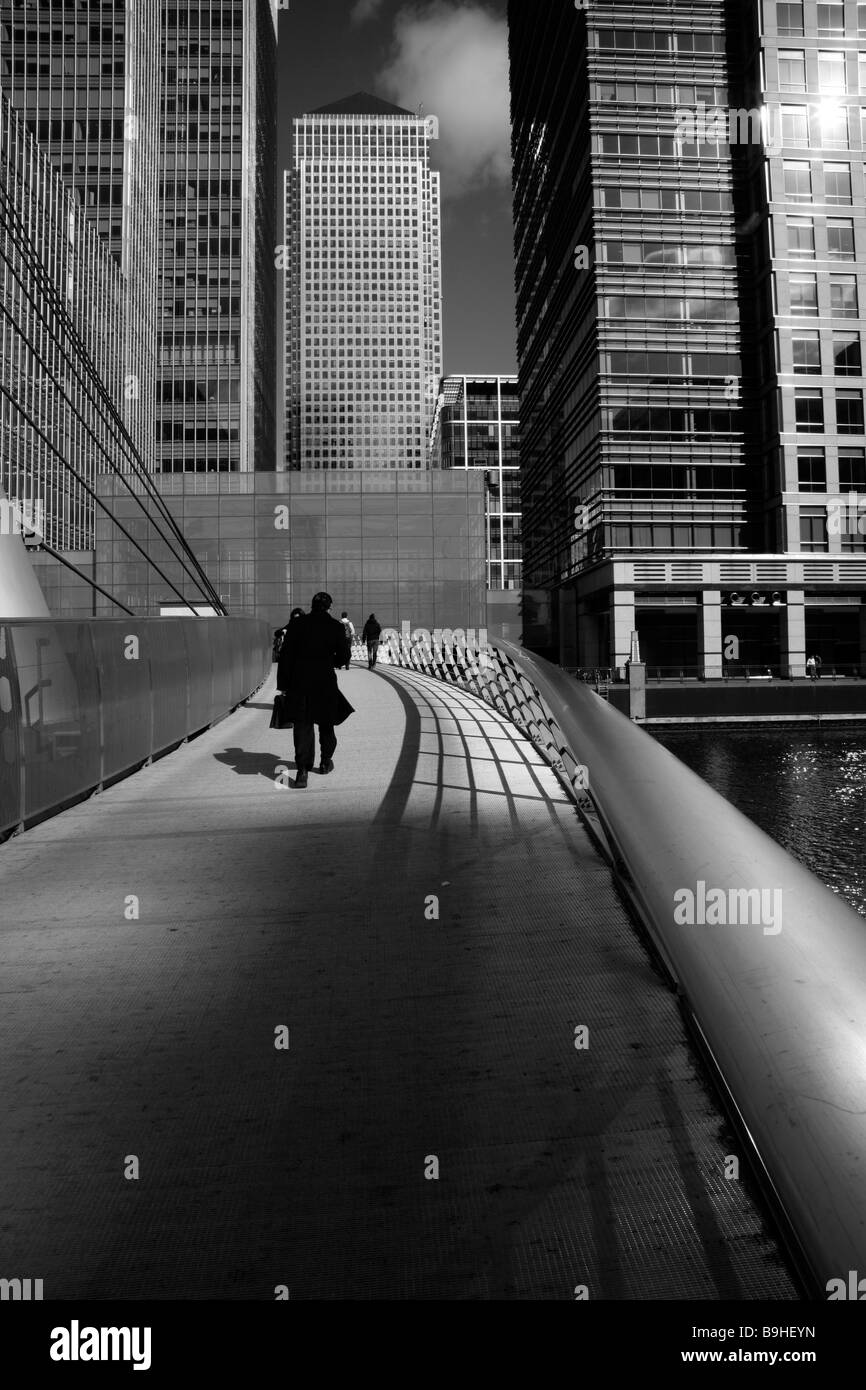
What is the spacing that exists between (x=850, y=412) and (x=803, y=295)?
7.43 meters

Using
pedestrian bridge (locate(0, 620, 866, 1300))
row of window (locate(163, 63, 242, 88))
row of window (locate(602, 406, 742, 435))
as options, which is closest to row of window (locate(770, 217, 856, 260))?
row of window (locate(602, 406, 742, 435))

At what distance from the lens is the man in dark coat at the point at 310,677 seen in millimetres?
8430

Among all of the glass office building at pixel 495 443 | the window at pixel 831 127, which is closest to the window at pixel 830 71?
the window at pixel 831 127

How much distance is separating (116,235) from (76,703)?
338 ft

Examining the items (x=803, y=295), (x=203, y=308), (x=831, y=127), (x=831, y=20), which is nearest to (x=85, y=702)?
(x=803, y=295)

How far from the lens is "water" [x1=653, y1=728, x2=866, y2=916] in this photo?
87.3 feet

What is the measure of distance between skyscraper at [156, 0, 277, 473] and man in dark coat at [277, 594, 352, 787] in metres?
103

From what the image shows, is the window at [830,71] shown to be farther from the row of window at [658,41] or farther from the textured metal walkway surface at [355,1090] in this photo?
the textured metal walkway surface at [355,1090]

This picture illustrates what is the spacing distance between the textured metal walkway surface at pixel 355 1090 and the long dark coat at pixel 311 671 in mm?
2840

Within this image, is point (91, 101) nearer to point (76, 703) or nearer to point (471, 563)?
point (471, 563)

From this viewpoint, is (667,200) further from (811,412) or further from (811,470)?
(811,470)

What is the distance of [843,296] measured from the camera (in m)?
57.6

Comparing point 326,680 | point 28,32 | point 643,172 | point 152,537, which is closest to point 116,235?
point 28,32

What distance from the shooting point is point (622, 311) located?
5875 centimetres
